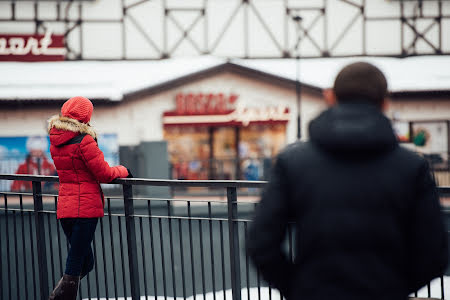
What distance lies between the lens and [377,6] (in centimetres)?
2411

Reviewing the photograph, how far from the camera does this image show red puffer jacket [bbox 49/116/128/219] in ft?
14.5

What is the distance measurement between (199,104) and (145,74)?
279 centimetres

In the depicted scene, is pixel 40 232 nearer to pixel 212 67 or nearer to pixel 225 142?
pixel 212 67

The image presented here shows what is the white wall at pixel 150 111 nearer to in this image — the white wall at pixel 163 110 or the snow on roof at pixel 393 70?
the white wall at pixel 163 110

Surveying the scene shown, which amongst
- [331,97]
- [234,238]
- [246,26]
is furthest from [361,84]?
[246,26]

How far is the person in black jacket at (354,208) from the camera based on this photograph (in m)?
1.97

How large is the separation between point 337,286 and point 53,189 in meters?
14.7

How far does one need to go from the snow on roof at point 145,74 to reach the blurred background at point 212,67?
6cm

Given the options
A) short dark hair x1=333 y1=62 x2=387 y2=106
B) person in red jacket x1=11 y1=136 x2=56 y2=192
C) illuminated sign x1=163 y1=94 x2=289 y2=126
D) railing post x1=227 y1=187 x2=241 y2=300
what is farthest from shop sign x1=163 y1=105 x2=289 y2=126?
short dark hair x1=333 y1=62 x2=387 y2=106

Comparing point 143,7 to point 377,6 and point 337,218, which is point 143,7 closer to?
point 377,6

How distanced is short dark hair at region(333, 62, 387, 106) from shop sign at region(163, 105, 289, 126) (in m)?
19.3

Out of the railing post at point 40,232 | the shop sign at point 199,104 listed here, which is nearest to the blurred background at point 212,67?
the shop sign at point 199,104

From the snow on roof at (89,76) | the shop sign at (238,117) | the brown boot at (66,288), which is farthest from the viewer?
the shop sign at (238,117)

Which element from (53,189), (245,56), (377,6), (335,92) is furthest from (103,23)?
(335,92)
